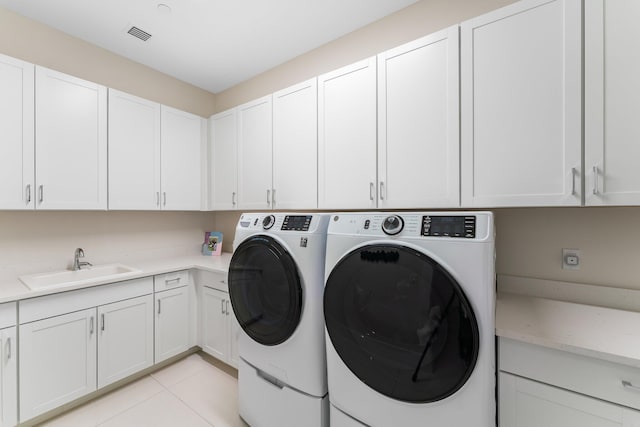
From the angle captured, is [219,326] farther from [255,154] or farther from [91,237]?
[255,154]

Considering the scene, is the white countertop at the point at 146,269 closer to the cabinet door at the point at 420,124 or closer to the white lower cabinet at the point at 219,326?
the white lower cabinet at the point at 219,326

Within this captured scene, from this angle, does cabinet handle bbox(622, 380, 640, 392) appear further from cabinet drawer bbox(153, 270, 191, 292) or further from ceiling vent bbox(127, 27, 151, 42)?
ceiling vent bbox(127, 27, 151, 42)

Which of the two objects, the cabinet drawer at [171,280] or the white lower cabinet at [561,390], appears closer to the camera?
the white lower cabinet at [561,390]

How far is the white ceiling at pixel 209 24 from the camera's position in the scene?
187 centimetres

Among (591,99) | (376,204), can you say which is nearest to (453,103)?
(591,99)

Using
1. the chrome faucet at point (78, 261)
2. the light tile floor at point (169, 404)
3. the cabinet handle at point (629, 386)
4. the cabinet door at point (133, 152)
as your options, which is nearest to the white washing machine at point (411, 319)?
the cabinet handle at point (629, 386)

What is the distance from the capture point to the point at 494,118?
1335 millimetres

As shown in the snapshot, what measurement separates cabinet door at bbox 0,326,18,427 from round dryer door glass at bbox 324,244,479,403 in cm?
183

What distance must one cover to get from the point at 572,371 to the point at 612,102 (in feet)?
3.48

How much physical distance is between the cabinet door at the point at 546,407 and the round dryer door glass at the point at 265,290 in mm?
933

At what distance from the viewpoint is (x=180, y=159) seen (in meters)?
2.65

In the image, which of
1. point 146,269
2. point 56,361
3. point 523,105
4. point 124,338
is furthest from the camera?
point 146,269

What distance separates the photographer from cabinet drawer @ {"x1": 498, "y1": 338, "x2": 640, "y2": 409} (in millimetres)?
898

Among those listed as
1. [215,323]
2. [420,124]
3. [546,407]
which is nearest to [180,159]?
[215,323]
